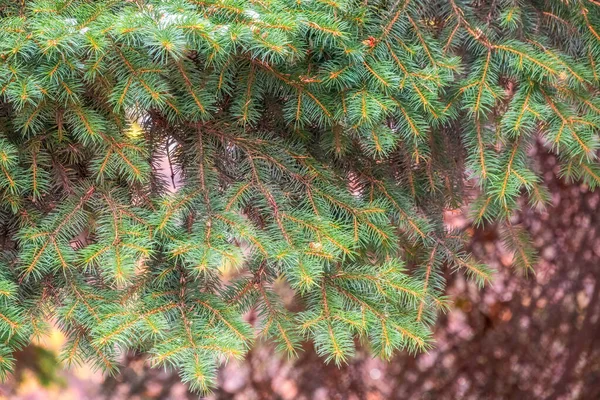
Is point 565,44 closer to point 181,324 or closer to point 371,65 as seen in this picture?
point 371,65

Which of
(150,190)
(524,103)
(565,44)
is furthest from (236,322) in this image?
(565,44)

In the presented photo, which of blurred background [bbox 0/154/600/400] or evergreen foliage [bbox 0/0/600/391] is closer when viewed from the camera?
evergreen foliage [bbox 0/0/600/391]

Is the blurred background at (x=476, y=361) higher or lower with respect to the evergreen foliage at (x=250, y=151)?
→ lower

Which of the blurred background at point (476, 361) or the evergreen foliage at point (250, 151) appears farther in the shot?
the blurred background at point (476, 361)

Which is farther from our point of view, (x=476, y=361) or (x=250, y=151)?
(x=476, y=361)

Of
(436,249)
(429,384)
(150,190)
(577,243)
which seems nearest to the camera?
(150,190)
